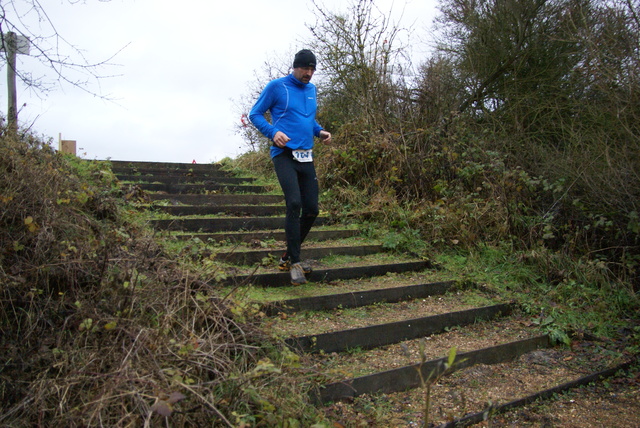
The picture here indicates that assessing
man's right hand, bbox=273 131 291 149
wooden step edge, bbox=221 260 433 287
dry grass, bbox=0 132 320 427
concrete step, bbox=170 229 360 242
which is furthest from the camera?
concrete step, bbox=170 229 360 242

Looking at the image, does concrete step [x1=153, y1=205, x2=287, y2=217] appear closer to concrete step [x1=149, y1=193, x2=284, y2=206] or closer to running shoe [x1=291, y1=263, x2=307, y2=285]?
concrete step [x1=149, y1=193, x2=284, y2=206]

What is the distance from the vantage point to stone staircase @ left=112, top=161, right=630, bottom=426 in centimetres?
342

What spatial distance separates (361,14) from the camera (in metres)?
9.27

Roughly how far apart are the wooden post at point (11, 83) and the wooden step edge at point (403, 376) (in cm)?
380

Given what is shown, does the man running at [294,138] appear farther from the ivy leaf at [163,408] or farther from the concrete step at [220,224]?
the ivy leaf at [163,408]

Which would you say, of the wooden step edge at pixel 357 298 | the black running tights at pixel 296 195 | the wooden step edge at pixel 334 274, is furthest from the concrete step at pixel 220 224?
the wooden step edge at pixel 357 298

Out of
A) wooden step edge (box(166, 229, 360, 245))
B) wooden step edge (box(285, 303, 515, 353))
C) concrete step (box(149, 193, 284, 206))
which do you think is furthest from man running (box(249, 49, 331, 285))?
concrete step (box(149, 193, 284, 206))

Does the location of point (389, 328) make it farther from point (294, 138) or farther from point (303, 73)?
point (303, 73)

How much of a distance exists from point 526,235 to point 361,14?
549 centimetres

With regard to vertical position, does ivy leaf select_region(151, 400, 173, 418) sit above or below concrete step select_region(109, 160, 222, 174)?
below

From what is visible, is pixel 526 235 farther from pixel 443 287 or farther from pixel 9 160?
pixel 9 160

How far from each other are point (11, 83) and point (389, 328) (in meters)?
7.09

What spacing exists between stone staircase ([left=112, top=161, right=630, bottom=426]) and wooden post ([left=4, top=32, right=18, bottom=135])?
1.86 metres

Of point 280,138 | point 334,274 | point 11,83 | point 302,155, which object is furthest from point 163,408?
point 11,83
